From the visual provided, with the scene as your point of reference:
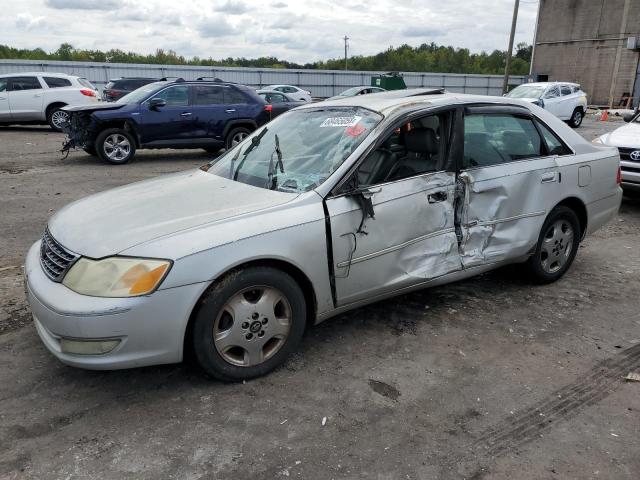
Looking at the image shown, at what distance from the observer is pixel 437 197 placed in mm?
3693

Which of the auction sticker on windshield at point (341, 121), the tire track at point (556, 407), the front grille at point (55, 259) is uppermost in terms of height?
the auction sticker on windshield at point (341, 121)

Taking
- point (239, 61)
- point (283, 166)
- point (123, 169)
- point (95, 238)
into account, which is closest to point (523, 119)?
point (283, 166)

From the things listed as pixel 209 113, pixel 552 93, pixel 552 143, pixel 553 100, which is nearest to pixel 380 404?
pixel 552 143

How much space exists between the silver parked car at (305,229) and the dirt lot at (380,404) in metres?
0.32

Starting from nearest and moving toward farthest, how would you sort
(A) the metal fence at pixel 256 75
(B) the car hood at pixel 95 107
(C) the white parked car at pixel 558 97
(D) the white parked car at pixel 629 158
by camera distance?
1. (D) the white parked car at pixel 629 158
2. (B) the car hood at pixel 95 107
3. (C) the white parked car at pixel 558 97
4. (A) the metal fence at pixel 256 75

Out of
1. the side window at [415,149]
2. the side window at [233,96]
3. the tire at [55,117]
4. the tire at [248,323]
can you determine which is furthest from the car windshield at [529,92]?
the tire at [248,323]

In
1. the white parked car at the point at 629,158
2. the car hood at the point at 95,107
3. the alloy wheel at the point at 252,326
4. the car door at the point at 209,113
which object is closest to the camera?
the alloy wheel at the point at 252,326

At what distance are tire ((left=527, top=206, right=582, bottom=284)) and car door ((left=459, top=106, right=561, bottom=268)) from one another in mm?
166

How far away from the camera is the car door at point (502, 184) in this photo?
3.91 m

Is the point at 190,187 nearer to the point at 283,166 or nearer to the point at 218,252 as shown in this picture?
the point at 283,166

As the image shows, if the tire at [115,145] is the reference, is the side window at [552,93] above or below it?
above

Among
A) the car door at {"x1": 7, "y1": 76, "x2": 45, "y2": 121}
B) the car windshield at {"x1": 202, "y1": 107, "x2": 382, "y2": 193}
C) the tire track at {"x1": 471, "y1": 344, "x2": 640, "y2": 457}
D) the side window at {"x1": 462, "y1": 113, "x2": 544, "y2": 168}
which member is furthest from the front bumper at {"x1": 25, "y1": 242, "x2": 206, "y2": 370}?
the car door at {"x1": 7, "y1": 76, "x2": 45, "y2": 121}

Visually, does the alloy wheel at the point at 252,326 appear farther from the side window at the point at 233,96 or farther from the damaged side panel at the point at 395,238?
the side window at the point at 233,96

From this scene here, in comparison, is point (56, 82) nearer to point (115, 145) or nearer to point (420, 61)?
point (115, 145)
